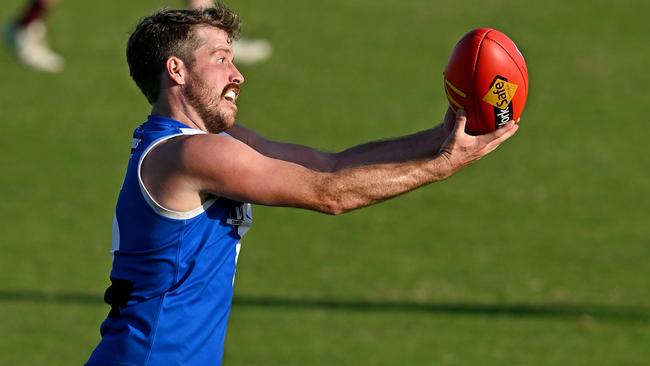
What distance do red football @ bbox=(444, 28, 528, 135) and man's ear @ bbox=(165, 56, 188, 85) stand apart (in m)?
1.18

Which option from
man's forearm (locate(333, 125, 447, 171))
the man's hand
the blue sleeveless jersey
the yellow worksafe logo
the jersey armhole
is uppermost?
the yellow worksafe logo

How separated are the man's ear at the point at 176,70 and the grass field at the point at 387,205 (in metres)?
3.88

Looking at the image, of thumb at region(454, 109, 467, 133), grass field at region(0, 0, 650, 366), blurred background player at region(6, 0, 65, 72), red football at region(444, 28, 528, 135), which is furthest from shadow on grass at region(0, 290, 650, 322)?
blurred background player at region(6, 0, 65, 72)

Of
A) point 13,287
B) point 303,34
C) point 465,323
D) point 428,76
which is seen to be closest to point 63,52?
point 303,34

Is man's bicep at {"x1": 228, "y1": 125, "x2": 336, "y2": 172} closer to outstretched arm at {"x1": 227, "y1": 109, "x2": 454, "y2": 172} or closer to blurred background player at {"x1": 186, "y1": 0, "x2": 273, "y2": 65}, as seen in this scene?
outstretched arm at {"x1": 227, "y1": 109, "x2": 454, "y2": 172}

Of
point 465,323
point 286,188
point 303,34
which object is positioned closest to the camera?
point 286,188

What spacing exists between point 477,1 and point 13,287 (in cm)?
1236

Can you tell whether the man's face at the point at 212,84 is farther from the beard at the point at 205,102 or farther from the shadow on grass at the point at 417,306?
the shadow on grass at the point at 417,306

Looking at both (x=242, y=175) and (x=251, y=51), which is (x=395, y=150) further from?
(x=251, y=51)

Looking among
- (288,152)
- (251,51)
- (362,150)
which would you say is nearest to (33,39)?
(251,51)

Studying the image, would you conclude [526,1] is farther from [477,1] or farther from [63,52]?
[63,52]

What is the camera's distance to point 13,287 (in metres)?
10.7

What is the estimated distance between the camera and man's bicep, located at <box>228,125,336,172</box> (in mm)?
5945

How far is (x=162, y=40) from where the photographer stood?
5539mm
